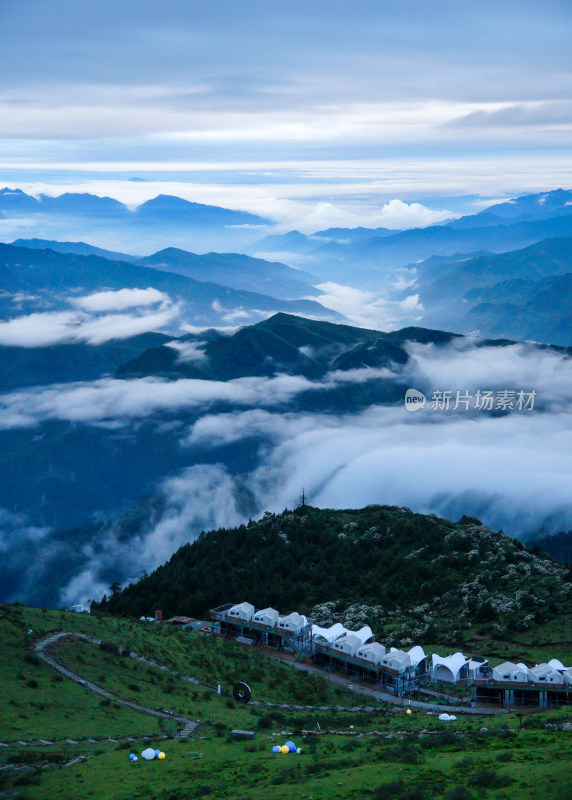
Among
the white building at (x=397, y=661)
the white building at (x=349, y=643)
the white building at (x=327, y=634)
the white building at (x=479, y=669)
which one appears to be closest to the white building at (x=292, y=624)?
the white building at (x=327, y=634)

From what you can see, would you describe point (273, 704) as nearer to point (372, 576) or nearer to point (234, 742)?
point (234, 742)

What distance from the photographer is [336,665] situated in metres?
76.5

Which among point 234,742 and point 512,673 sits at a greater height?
point 512,673

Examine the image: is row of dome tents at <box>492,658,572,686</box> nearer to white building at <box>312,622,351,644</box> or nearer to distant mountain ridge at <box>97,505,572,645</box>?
distant mountain ridge at <box>97,505,572,645</box>

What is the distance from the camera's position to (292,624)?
3233 inches

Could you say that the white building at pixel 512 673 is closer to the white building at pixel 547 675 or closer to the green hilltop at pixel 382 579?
the white building at pixel 547 675

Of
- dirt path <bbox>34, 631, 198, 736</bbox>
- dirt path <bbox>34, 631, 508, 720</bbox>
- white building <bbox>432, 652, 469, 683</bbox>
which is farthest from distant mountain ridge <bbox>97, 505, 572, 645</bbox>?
dirt path <bbox>34, 631, 198, 736</bbox>

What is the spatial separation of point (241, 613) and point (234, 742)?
142 ft

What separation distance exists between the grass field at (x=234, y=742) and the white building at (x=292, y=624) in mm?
15876

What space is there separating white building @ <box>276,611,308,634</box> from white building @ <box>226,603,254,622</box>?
4409 millimetres

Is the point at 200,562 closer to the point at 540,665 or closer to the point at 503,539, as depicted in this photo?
the point at 503,539

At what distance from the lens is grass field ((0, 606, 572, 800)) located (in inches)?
1283

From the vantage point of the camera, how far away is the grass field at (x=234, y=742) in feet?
107

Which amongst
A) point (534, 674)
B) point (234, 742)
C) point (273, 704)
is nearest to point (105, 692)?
point (234, 742)
